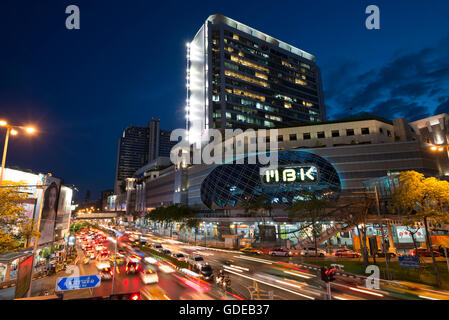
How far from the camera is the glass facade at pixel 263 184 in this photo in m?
61.9

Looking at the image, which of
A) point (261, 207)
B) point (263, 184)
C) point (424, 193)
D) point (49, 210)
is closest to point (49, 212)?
point (49, 210)

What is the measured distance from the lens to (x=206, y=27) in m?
112

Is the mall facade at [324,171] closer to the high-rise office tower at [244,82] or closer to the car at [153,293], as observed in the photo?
the high-rise office tower at [244,82]

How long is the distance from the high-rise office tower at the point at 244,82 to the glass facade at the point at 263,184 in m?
33.3

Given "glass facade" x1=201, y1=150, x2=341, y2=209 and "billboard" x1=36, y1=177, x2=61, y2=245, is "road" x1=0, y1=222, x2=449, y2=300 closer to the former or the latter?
"billboard" x1=36, y1=177, x2=61, y2=245

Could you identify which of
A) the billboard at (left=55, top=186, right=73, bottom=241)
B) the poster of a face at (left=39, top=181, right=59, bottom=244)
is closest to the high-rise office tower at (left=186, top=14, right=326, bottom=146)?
the billboard at (left=55, top=186, right=73, bottom=241)

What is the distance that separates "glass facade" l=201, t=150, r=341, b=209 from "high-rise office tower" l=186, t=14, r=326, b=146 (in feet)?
109

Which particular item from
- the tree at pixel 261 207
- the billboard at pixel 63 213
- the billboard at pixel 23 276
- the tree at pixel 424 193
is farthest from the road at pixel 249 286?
the tree at pixel 261 207

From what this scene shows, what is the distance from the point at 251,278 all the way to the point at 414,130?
251 ft

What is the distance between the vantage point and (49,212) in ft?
129

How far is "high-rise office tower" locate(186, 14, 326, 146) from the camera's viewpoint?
106m

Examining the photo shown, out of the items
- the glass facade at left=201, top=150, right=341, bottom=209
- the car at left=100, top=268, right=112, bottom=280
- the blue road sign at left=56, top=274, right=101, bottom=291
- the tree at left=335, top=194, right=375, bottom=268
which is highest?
the glass facade at left=201, top=150, right=341, bottom=209

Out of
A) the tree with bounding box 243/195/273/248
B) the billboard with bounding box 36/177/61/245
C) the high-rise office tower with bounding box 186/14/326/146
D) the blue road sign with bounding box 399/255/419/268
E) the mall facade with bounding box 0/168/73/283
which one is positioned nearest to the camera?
the blue road sign with bounding box 399/255/419/268
